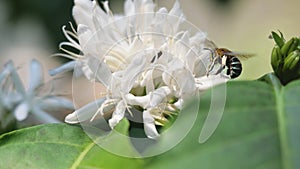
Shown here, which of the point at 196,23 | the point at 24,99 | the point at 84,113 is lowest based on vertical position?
the point at 196,23

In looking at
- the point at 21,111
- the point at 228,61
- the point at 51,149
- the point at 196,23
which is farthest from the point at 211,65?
the point at 196,23

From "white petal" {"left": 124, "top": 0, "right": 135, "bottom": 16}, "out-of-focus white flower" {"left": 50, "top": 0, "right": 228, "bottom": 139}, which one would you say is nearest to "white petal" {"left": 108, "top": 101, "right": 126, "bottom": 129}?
"out-of-focus white flower" {"left": 50, "top": 0, "right": 228, "bottom": 139}

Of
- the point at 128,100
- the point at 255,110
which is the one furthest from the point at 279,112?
the point at 128,100

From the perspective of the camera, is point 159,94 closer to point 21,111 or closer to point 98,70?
point 98,70

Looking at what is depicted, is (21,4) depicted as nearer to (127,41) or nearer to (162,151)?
(127,41)

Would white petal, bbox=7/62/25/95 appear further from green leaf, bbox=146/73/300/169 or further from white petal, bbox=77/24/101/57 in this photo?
green leaf, bbox=146/73/300/169

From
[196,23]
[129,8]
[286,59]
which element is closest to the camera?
[286,59]
